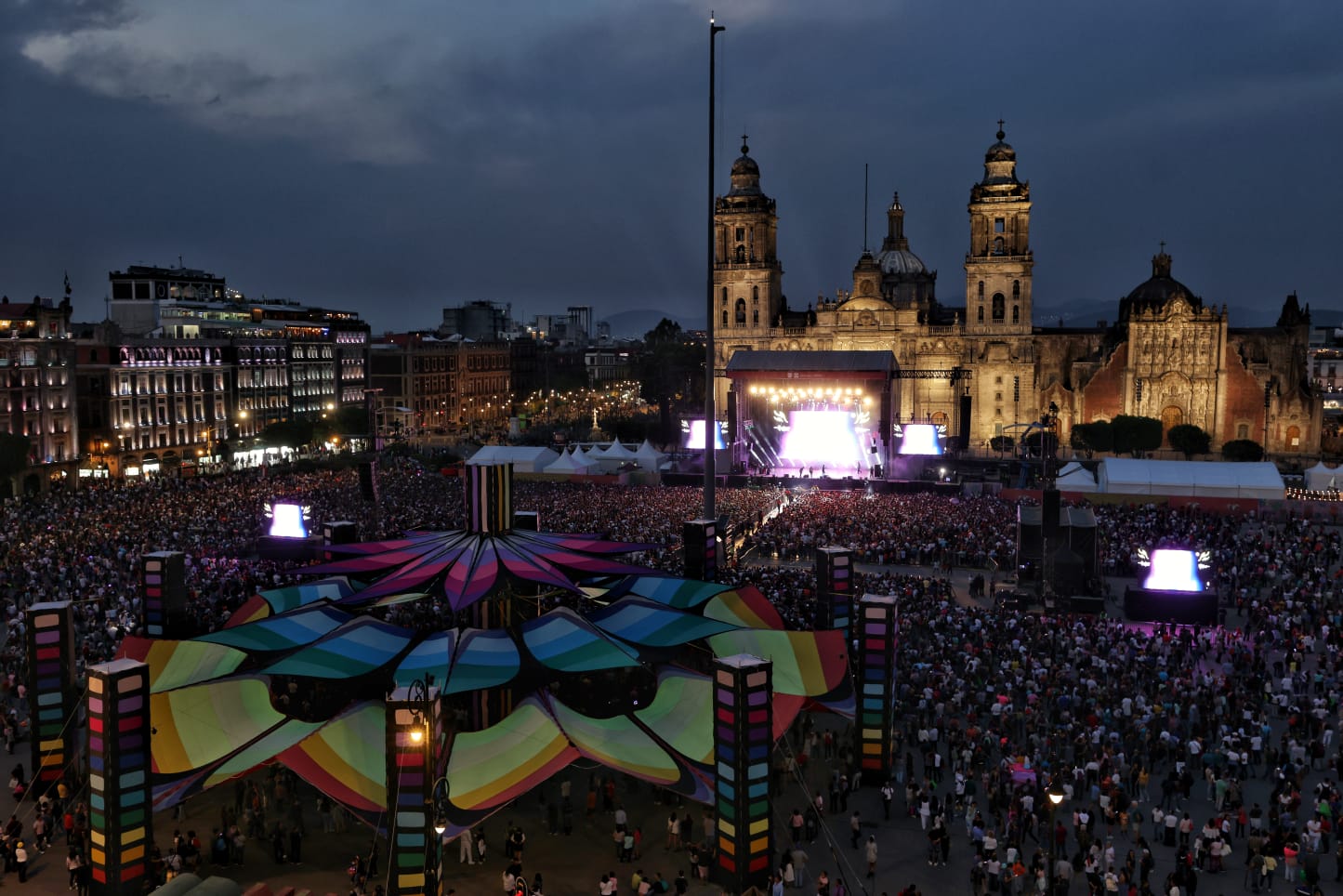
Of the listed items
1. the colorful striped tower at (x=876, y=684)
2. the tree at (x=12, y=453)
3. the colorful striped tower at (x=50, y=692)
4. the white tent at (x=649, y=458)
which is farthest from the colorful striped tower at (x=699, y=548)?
the tree at (x=12, y=453)

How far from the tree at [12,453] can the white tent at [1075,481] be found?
48926 mm

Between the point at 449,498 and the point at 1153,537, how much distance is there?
91.4 ft

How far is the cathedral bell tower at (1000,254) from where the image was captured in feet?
256

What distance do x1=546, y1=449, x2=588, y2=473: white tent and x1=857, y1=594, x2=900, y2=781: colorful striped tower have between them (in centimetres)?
3672

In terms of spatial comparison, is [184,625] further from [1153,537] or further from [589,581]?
[1153,537]

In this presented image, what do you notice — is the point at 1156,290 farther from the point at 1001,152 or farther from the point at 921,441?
the point at 921,441

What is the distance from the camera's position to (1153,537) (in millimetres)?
35562

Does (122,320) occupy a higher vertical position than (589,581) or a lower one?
higher

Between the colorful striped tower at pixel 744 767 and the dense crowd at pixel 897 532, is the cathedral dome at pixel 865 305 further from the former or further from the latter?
the colorful striped tower at pixel 744 767

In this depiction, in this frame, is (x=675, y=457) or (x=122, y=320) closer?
(x=675, y=457)

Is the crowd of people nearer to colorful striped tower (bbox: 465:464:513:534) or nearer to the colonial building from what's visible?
colorful striped tower (bbox: 465:464:513:534)

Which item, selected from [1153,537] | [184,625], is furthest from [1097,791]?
[1153,537]

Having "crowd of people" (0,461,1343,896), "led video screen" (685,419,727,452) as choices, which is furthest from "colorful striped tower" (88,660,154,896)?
"led video screen" (685,419,727,452)

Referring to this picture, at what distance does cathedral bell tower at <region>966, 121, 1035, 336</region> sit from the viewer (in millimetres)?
77938
